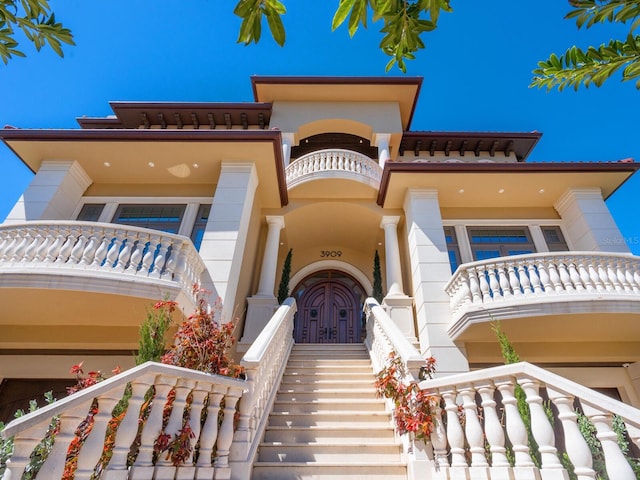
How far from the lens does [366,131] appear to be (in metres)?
12.1

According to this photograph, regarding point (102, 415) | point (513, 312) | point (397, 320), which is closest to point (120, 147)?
point (102, 415)

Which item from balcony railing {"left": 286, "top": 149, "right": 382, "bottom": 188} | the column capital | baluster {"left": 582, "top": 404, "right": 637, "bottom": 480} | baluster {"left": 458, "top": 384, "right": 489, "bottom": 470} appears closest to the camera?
baluster {"left": 582, "top": 404, "right": 637, "bottom": 480}

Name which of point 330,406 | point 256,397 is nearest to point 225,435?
point 256,397

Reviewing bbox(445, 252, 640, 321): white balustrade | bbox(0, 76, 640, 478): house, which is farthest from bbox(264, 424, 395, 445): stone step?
bbox(445, 252, 640, 321): white balustrade

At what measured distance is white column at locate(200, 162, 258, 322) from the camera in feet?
21.6

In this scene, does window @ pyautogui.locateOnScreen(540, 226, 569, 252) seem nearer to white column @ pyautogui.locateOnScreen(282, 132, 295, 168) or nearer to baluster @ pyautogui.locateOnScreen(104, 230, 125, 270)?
white column @ pyautogui.locateOnScreen(282, 132, 295, 168)

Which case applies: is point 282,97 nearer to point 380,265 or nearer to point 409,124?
point 409,124

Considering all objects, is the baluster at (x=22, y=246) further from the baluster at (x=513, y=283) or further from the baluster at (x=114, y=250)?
the baluster at (x=513, y=283)

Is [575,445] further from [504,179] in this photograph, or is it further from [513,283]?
[504,179]

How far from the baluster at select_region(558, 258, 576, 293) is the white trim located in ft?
20.1

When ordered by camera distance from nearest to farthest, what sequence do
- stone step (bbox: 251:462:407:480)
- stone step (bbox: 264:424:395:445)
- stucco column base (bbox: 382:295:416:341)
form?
stone step (bbox: 251:462:407:480) < stone step (bbox: 264:424:395:445) < stucco column base (bbox: 382:295:416:341)


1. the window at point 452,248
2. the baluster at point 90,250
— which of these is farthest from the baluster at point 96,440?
the window at point 452,248

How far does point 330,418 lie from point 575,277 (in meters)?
5.39

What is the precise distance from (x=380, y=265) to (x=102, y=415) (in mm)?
9665
